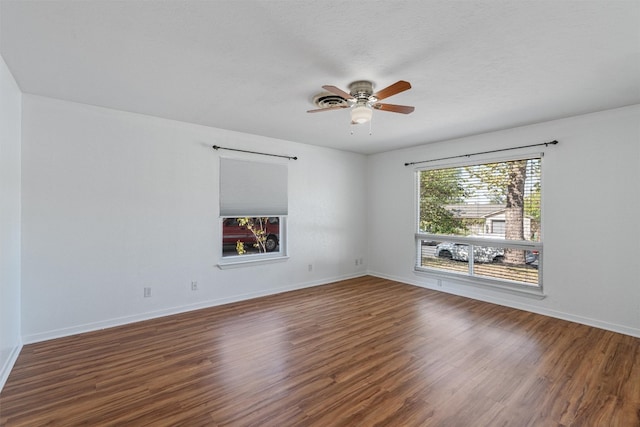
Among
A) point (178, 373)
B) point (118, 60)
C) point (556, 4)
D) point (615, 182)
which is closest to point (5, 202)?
point (118, 60)

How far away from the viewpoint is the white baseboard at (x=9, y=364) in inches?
91.5

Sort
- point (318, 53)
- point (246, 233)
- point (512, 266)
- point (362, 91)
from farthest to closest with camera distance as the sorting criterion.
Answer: point (246, 233), point (512, 266), point (362, 91), point (318, 53)

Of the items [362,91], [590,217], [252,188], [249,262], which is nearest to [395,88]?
[362,91]

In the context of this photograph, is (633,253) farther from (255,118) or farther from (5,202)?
(5,202)

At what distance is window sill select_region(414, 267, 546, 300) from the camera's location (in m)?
4.07

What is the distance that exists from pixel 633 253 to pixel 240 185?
192 inches

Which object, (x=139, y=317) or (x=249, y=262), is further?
(x=249, y=262)

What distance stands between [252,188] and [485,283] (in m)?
3.82

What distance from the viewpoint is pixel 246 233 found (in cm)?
482

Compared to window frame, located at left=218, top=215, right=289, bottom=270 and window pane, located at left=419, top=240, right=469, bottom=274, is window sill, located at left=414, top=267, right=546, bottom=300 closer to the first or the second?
window pane, located at left=419, top=240, right=469, bottom=274

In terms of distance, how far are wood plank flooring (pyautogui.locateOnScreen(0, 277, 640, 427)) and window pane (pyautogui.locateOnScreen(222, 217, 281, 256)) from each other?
116cm

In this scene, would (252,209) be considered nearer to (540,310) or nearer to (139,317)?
(139,317)

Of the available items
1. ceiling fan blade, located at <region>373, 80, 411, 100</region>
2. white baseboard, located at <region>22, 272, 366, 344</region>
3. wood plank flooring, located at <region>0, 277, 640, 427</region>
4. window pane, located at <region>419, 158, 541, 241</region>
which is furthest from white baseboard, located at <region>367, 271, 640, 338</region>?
ceiling fan blade, located at <region>373, 80, 411, 100</region>

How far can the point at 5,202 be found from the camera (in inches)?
97.7
